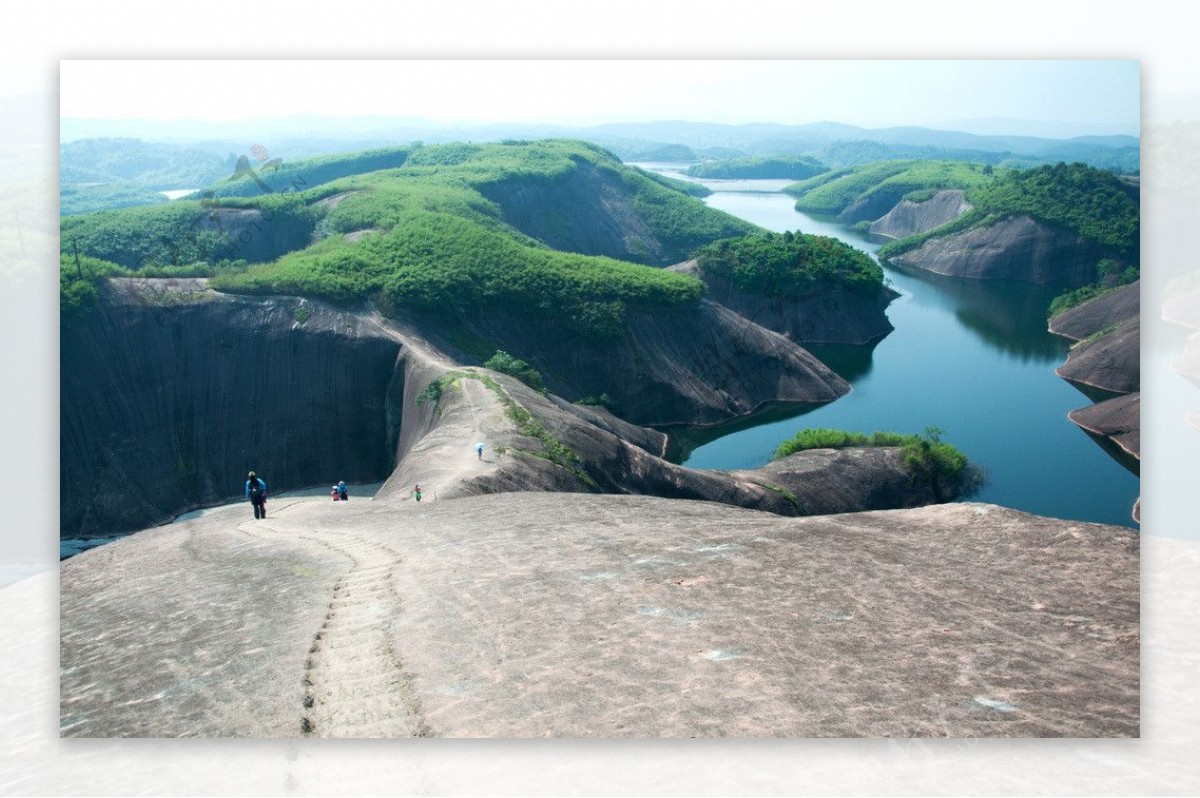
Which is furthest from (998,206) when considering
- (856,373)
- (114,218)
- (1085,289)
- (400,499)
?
A: (400,499)

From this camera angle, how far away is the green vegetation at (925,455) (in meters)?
32.8

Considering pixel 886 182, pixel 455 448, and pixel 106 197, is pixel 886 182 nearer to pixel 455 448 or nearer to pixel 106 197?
pixel 106 197

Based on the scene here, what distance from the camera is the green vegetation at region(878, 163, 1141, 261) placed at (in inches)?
2291

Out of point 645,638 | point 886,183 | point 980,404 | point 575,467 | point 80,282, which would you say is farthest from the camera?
point 886,183

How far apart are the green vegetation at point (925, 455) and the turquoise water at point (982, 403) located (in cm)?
73

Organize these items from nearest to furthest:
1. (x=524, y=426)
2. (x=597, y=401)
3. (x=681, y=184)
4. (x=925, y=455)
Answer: (x=524, y=426)
(x=925, y=455)
(x=597, y=401)
(x=681, y=184)

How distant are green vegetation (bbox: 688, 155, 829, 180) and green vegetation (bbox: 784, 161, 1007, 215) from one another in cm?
874

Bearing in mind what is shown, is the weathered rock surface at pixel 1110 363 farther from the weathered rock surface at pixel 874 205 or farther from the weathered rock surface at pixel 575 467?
the weathered rock surface at pixel 874 205

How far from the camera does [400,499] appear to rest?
20.8m

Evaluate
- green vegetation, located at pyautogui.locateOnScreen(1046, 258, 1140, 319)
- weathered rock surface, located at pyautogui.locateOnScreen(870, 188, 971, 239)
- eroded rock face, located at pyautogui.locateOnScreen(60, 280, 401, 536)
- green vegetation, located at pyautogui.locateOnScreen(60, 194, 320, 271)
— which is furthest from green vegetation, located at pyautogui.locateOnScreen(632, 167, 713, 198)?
eroded rock face, located at pyautogui.locateOnScreen(60, 280, 401, 536)

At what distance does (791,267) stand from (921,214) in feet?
133

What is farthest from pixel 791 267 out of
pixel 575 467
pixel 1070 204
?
pixel 575 467

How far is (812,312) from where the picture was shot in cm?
5750

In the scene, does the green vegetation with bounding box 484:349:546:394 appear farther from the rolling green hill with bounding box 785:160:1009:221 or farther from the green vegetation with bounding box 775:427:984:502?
the rolling green hill with bounding box 785:160:1009:221
